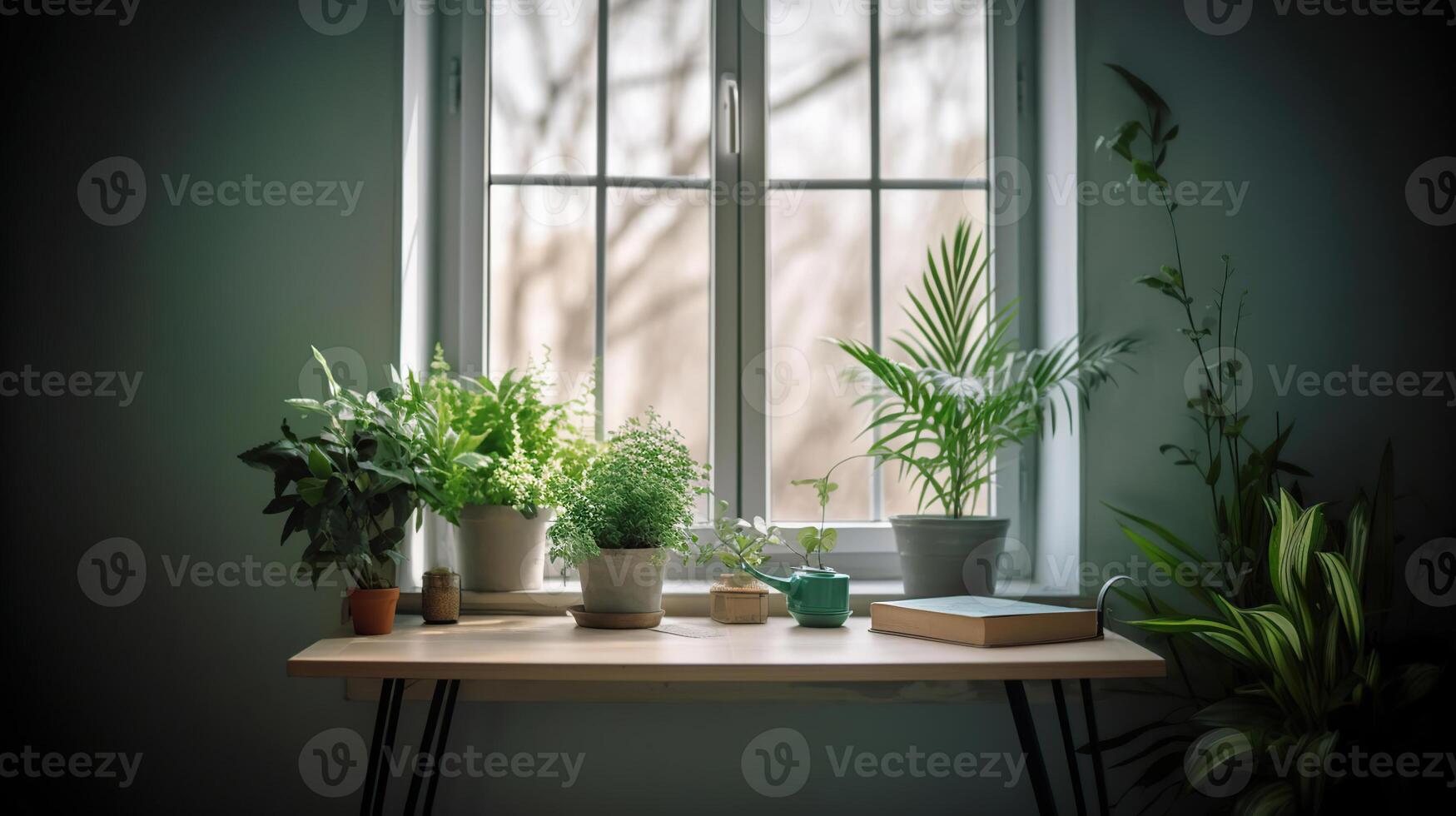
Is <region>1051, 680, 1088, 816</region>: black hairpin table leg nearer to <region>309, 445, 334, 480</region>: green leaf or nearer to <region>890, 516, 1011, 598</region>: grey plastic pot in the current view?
<region>890, 516, 1011, 598</region>: grey plastic pot

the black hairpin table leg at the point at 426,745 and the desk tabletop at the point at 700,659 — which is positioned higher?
the desk tabletop at the point at 700,659

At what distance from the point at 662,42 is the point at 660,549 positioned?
4.13 feet

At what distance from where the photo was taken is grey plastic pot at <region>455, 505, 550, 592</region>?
192 cm

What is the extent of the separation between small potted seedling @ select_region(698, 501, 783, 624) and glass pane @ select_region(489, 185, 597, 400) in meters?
0.57

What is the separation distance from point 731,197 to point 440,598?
1.12 meters

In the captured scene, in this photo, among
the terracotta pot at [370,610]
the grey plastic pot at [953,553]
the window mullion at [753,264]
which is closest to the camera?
the terracotta pot at [370,610]

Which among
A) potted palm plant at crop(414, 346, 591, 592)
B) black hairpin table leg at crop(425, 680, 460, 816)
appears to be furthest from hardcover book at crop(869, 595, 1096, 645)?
black hairpin table leg at crop(425, 680, 460, 816)

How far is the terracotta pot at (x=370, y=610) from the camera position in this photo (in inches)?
65.5

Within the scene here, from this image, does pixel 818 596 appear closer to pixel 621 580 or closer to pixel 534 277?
pixel 621 580

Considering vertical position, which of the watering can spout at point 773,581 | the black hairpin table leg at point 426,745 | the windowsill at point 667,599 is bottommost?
the black hairpin table leg at point 426,745

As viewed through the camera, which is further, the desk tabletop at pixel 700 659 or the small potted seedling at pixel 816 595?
the small potted seedling at pixel 816 595

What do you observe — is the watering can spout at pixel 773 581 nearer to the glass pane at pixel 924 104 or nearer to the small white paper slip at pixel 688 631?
the small white paper slip at pixel 688 631

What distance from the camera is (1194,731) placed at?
1945 mm

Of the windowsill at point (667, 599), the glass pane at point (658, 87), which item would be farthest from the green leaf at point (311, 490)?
the glass pane at point (658, 87)
